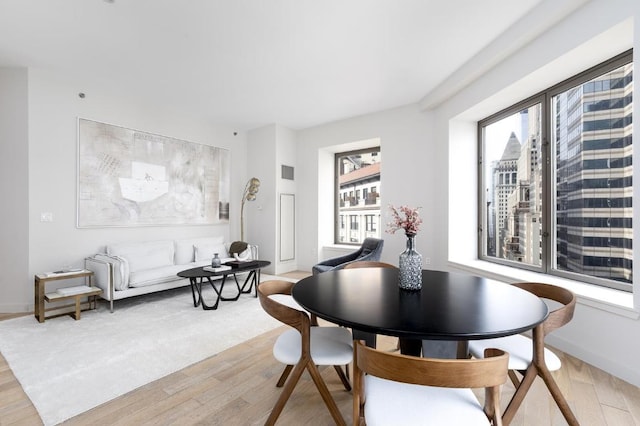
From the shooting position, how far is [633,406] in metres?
1.89

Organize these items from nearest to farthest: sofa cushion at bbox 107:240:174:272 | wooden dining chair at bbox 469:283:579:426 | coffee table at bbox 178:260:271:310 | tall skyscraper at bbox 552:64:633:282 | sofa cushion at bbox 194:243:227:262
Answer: wooden dining chair at bbox 469:283:579:426 < tall skyscraper at bbox 552:64:633:282 < coffee table at bbox 178:260:271:310 < sofa cushion at bbox 107:240:174:272 < sofa cushion at bbox 194:243:227:262

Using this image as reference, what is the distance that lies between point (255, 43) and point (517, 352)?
3494mm

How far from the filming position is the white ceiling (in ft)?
8.73

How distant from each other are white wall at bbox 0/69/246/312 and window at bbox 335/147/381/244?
3.81 metres

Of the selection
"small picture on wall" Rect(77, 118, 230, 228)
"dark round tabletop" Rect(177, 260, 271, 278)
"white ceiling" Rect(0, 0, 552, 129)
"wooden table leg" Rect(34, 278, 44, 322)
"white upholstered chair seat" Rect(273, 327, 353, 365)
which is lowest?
"wooden table leg" Rect(34, 278, 44, 322)

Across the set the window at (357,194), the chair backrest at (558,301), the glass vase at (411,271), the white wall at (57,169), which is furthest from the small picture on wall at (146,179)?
the chair backrest at (558,301)

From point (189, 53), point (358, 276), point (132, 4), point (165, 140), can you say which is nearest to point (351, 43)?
point (189, 53)

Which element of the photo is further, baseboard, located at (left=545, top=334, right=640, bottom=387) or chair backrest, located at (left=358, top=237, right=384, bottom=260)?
chair backrest, located at (left=358, top=237, right=384, bottom=260)

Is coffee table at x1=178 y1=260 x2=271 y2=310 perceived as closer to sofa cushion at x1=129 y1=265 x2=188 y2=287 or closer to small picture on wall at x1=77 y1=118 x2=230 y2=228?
sofa cushion at x1=129 y1=265 x2=188 y2=287

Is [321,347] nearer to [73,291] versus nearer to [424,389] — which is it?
[424,389]

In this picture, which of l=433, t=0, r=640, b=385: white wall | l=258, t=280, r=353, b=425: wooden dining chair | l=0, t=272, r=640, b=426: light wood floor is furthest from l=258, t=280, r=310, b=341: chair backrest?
l=433, t=0, r=640, b=385: white wall

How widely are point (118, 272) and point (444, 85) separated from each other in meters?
4.92

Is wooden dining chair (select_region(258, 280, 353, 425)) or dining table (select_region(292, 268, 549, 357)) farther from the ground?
dining table (select_region(292, 268, 549, 357))

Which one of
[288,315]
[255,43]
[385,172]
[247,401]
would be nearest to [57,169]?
[255,43]
